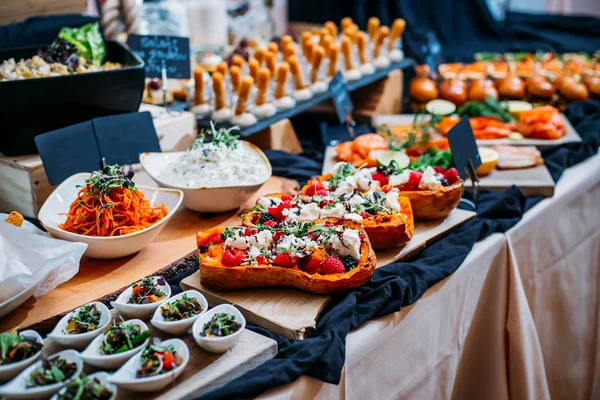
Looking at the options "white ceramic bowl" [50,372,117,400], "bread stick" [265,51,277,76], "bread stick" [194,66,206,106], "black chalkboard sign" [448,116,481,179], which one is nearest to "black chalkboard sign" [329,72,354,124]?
"bread stick" [265,51,277,76]

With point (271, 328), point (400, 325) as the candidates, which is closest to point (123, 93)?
point (271, 328)

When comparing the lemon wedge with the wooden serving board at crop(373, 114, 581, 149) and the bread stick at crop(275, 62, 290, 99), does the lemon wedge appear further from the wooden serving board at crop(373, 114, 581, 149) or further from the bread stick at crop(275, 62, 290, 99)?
the bread stick at crop(275, 62, 290, 99)

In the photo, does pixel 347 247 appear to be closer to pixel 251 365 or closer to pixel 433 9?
pixel 251 365

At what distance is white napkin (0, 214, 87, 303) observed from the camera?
1.44 metres

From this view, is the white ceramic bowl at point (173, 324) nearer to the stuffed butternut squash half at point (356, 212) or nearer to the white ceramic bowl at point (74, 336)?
the white ceramic bowl at point (74, 336)

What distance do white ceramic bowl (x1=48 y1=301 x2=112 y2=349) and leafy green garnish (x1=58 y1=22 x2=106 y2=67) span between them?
50.1 inches

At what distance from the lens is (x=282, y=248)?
1.57 m

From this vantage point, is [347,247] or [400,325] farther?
[400,325]

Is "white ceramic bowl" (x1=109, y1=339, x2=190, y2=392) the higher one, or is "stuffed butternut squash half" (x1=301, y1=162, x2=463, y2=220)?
"stuffed butternut squash half" (x1=301, y1=162, x2=463, y2=220)

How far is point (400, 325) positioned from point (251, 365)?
50 centimetres

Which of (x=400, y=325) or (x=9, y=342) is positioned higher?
(x=9, y=342)

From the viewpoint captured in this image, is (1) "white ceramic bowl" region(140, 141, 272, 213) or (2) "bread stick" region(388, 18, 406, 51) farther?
(2) "bread stick" region(388, 18, 406, 51)

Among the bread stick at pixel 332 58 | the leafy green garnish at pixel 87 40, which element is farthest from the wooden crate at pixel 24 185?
the bread stick at pixel 332 58

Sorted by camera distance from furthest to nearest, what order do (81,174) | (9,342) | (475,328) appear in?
(475,328), (81,174), (9,342)
